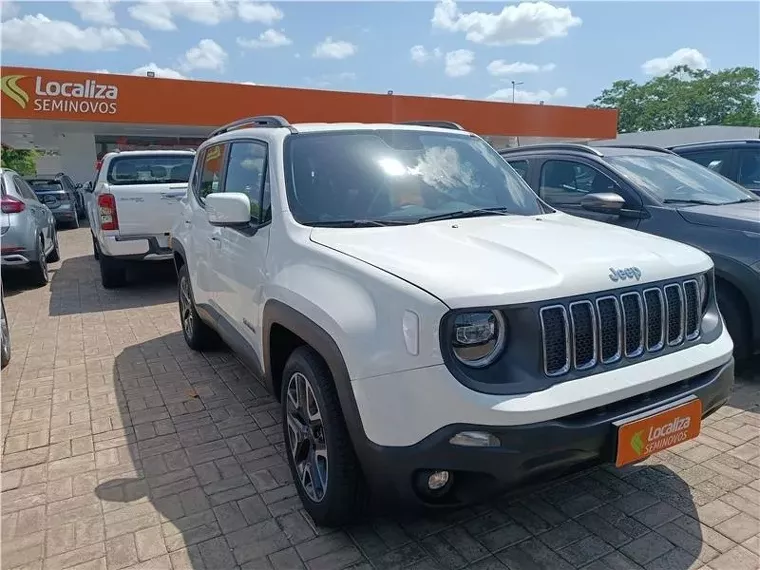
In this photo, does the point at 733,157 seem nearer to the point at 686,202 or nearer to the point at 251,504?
the point at 686,202

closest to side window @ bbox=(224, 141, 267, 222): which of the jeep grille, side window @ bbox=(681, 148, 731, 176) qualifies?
the jeep grille

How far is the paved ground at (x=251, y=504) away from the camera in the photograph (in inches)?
100

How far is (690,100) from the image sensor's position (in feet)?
200

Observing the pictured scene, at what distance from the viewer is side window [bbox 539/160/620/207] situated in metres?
5.31

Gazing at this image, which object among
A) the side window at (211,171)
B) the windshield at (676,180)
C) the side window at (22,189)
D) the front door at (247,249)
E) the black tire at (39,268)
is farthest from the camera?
the side window at (22,189)

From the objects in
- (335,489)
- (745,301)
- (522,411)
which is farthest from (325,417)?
(745,301)

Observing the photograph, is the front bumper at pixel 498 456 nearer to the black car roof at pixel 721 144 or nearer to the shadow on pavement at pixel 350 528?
the shadow on pavement at pixel 350 528

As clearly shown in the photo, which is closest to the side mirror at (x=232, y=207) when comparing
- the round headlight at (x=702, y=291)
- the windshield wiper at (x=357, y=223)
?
the windshield wiper at (x=357, y=223)

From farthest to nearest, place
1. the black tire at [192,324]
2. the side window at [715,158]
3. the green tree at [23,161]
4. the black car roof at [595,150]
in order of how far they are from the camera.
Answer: the green tree at [23,161]
the side window at [715,158]
the black car roof at [595,150]
the black tire at [192,324]

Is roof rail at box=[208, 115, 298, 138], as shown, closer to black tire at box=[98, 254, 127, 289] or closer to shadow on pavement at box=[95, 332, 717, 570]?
shadow on pavement at box=[95, 332, 717, 570]

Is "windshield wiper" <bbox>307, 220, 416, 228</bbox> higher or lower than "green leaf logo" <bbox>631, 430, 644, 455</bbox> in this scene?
higher

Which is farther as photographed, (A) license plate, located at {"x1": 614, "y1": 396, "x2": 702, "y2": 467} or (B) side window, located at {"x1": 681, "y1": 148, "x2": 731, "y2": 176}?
(B) side window, located at {"x1": 681, "y1": 148, "x2": 731, "y2": 176}

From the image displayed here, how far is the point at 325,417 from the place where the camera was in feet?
8.10

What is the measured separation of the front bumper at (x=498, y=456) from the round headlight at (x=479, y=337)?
25 cm
